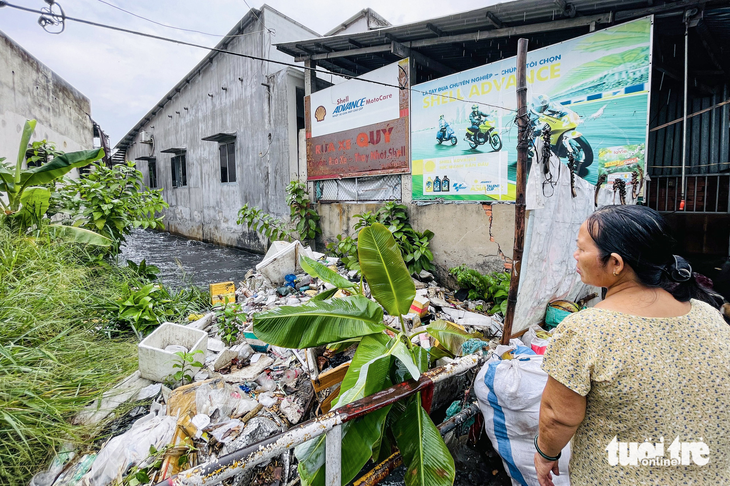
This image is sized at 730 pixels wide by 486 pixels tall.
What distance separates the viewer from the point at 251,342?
12.6ft

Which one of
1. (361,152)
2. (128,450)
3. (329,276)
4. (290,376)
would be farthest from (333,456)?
(361,152)

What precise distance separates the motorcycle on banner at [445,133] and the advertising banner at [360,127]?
2.37 ft

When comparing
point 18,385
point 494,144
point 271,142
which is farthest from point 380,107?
point 18,385

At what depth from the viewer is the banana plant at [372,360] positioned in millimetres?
1649

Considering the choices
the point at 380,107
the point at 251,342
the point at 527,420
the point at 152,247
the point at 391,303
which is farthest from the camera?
the point at 152,247

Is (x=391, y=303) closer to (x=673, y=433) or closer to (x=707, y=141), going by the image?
(x=673, y=433)

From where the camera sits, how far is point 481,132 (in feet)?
17.6

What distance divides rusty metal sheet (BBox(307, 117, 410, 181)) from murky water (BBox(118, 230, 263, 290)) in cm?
352

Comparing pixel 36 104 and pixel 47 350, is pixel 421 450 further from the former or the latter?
pixel 36 104

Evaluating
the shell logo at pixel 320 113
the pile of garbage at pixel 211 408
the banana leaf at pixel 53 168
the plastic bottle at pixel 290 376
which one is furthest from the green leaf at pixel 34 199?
the shell logo at pixel 320 113

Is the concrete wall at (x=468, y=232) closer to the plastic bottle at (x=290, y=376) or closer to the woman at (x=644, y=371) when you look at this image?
the plastic bottle at (x=290, y=376)

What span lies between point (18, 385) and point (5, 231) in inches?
143

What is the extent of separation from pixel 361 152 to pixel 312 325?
5757 millimetres

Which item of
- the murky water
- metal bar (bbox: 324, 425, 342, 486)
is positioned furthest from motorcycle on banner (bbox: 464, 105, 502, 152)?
the murky water
